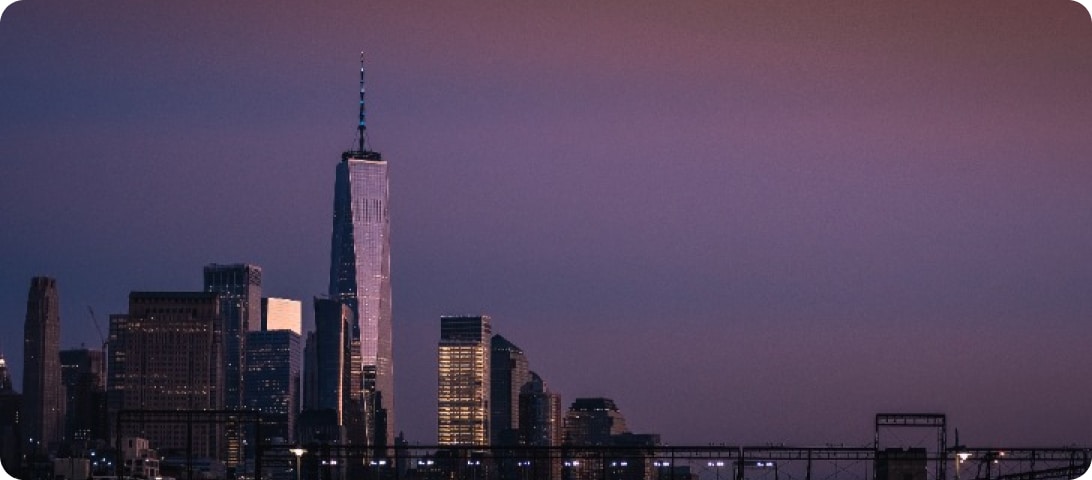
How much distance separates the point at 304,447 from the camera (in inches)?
2475

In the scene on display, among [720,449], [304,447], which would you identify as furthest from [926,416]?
[304,447]

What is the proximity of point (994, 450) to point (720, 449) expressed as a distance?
30.7 feet

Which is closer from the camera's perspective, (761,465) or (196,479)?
(761,465)

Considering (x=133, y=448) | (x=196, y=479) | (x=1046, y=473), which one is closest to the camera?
(x=1046, y=473)

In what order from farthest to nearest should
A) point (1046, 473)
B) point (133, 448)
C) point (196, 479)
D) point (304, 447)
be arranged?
point (133, 448) → point (196, 479) → point (1046, 473) → point (304, 447)

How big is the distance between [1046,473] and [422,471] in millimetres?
105818

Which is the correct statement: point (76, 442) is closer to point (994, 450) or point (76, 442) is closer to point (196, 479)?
point (196, 479)

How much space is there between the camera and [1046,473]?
67.8 m

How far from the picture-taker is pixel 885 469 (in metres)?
69.0

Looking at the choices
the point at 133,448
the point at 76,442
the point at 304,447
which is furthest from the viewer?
the point at 76,442

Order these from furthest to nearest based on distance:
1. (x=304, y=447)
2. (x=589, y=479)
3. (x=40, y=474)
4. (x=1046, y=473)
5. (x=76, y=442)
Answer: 1. (x=76, y=442)
2. (x=589, y=479)
3. (x=40, y=474)
4. (x=1046, y=473)
5. (x=304, y=447)

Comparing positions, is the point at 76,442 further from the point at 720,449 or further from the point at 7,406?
the point at 720,449

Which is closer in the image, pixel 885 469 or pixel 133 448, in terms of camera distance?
pixel 885 469

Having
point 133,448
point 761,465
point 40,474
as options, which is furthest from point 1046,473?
point 40,474
